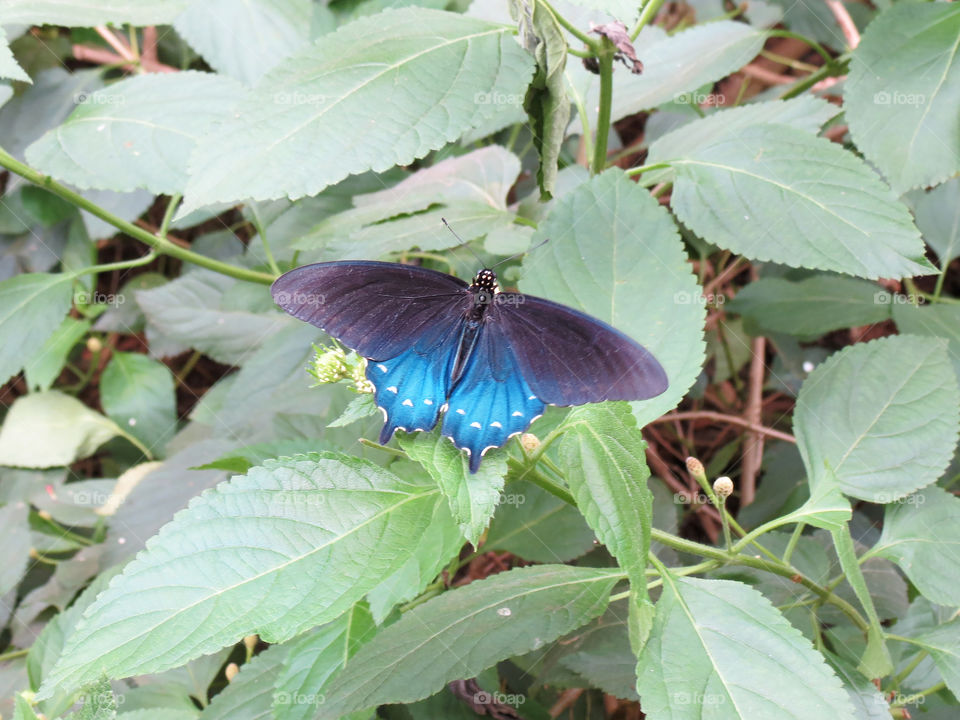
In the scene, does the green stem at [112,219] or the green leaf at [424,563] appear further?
the green stem at [112,219]

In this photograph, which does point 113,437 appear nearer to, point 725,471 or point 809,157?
point 725,471

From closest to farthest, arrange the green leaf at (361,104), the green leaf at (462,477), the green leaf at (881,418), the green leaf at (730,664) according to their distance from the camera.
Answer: the green leaf at (462,477) → the green leaf at (730,664) → the green leaf at (361,104) → the green leaf at (881,418)

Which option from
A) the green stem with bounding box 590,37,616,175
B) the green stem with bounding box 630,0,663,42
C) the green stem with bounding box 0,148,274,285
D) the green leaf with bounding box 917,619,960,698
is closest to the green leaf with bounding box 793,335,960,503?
the green leaf with bounding box 917,619,960,698

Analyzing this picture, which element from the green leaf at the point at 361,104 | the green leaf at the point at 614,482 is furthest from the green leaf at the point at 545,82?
the green leaf at the point at 614,482

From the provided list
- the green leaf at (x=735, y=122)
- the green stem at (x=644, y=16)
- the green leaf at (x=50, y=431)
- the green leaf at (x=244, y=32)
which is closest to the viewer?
the green stem at (x=644, y=16)

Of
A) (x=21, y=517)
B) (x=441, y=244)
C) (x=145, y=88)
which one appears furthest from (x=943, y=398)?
(x=21, y=517)

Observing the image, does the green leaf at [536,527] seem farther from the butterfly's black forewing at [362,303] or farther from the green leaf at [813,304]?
the green leaf at [813,304]

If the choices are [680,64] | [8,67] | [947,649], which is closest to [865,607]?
[947,649]
